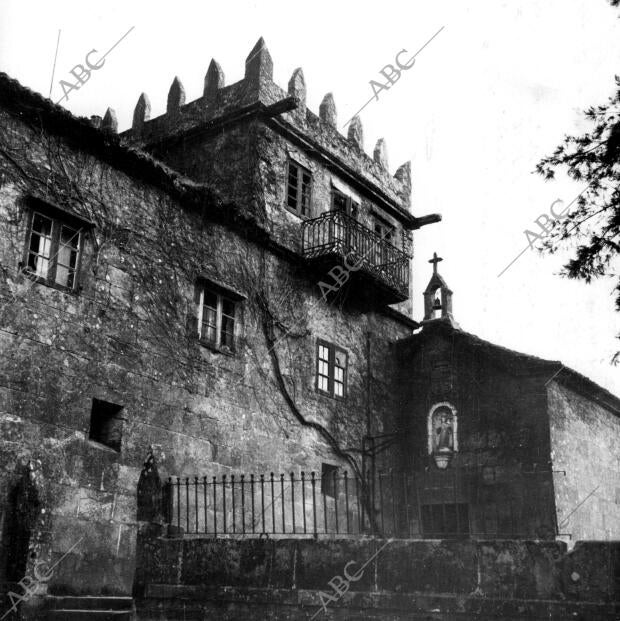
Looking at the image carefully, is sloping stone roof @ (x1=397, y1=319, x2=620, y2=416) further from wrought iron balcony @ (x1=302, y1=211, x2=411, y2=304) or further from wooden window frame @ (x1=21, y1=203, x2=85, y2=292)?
wooden window frame @ (x1=21, y1=203, x2=85, y2=292)

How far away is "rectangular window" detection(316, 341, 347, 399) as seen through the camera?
17562 millimetres

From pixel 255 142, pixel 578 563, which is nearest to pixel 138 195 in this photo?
pixel 255 142

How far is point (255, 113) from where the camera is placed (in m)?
17.8

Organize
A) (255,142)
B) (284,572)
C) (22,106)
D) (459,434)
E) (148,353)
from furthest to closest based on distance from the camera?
(459,434), (255,142), (148,353), (22,106), (284,572)

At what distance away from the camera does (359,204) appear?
2078 centimetres

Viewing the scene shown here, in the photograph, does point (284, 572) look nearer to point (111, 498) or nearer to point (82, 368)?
point (111, 498)

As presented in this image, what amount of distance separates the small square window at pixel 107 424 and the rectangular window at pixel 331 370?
19.1ft

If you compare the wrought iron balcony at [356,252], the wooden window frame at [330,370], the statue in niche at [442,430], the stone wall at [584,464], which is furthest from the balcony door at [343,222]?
the stone wall at [584,464]

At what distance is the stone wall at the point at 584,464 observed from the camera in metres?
17.8

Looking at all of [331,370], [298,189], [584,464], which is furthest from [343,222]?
[584,464]

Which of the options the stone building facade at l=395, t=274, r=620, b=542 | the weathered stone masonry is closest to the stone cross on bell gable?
the stone building facade at l=395, t=274, r=620, b=542

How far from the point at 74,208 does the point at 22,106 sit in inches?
66.8

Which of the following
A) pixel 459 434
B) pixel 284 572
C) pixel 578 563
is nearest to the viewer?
pixel 578 563

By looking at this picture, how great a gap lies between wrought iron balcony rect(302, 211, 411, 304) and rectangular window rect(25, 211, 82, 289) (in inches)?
247
